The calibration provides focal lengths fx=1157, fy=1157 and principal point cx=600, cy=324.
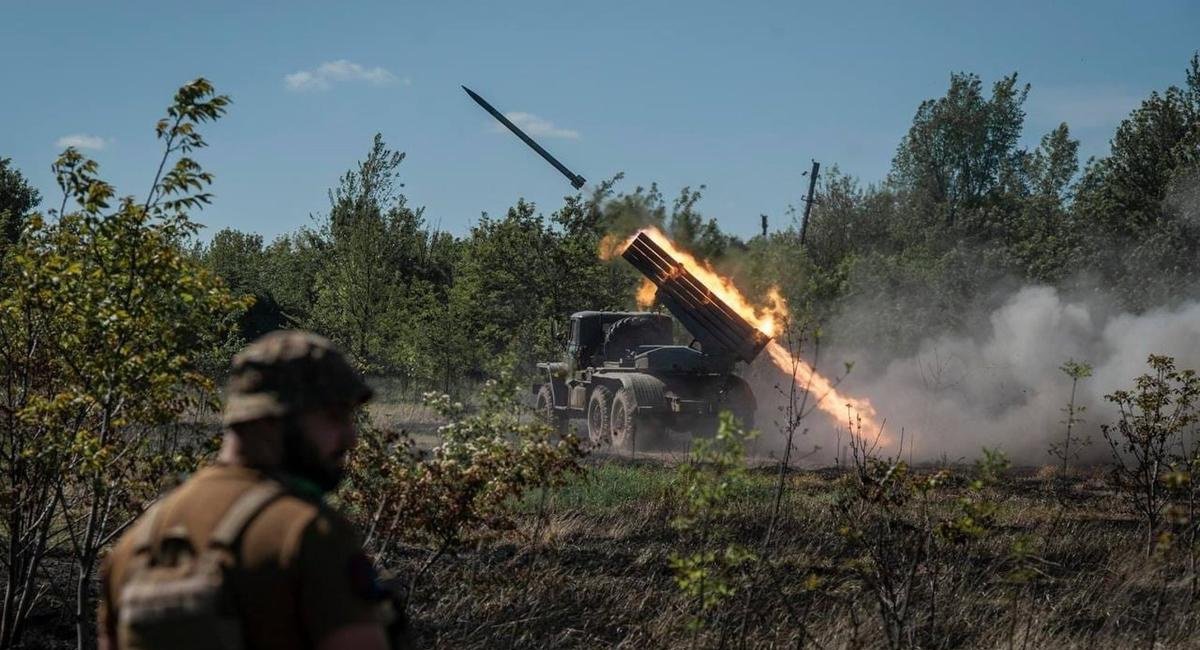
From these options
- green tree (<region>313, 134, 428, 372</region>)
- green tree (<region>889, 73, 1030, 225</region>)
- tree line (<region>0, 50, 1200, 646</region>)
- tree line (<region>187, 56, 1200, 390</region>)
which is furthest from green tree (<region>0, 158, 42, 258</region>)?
green tree (<region>889, 73, 1030, 225</region>)

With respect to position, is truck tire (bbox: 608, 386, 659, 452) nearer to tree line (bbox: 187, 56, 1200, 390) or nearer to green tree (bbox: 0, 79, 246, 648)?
tree line (bbox: 187, 56, 1200, 390)

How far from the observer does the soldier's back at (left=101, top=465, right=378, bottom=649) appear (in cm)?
216

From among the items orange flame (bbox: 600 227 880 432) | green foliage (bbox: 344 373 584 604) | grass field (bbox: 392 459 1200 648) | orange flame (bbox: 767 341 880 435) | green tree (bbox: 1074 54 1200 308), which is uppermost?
green tree (bbox: 1074 54 1200 308)

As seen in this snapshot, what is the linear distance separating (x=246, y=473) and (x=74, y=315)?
425cm

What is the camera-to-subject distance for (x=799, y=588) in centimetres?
902

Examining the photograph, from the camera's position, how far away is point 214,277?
6.32 m

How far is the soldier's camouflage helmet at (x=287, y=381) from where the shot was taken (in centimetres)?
238

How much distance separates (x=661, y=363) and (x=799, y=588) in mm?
12046

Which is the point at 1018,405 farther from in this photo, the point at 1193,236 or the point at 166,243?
the point at 166,243

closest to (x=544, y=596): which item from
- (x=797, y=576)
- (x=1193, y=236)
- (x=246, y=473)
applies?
(x=797, y=576)

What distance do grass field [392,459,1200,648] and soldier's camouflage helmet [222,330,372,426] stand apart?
313cm

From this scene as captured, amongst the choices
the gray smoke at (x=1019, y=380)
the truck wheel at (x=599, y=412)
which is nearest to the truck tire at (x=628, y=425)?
the truck wheel at (x=599, y=412)

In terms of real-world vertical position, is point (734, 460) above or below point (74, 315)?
below

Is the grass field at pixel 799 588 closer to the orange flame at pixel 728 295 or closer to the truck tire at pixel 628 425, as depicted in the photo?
the truck tire at pixel 628 425
